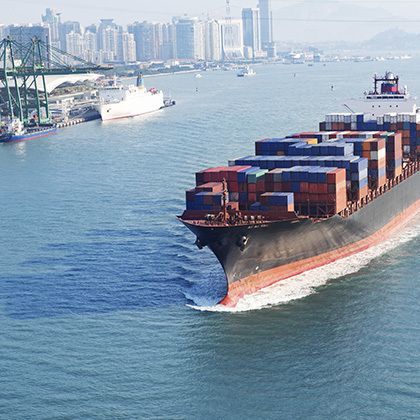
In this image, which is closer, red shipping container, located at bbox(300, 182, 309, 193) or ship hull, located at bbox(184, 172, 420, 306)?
ship hull, located at bbox(184, 172, 420, 306)

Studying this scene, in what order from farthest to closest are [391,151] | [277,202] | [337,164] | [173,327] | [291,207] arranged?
1. [391,151]
2. [337,164]
3. [291,207]
4. [277,202]
5. [173,327]

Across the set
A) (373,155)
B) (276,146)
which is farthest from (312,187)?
(276,146)

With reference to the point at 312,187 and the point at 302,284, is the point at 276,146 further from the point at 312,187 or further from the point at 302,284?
the point at 302,284

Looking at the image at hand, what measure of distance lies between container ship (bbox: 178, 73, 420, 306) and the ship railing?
6 cm

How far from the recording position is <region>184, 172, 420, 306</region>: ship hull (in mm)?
34406

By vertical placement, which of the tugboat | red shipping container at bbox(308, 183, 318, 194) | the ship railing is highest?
the tugboat

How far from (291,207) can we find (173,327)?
7211mm

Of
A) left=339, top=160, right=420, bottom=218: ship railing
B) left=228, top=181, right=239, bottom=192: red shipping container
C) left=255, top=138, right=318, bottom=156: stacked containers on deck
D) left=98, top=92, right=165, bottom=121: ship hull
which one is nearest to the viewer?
left=228, top=181, right=239, bottom=192: red shipping container

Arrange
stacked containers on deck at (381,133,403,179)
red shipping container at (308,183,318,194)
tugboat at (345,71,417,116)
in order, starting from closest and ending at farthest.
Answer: red shipping container at (308,183,318,194) → stacked containers on deck at (381,133,403,179) → tugboat at (345,71,417,116)

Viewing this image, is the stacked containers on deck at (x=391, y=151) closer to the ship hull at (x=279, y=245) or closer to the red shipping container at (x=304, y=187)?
the ship hull at (x=279, y=245)

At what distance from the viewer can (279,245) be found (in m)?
36.0

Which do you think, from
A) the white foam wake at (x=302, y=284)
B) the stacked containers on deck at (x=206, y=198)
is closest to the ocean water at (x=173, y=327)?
the white foam wake at (x=302, y=284)

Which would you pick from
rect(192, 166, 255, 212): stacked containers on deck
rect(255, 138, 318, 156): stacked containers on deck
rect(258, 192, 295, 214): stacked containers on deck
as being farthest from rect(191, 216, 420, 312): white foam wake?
rect(255, 138, 318, 156): stacked containers on deck

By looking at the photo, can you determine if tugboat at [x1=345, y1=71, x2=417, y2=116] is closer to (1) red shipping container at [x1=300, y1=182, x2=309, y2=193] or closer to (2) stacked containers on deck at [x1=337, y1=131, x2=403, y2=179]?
(2) stacked containers on deck at [x1=337, y1=131, x2=403, y2=179]
